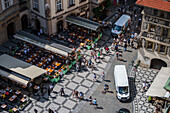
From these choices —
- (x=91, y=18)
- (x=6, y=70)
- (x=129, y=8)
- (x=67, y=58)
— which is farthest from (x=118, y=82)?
(x=129, y=8)

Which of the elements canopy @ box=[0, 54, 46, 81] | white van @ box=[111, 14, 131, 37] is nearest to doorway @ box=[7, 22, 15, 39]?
canopy @ box=[0, 54, 46, 81]

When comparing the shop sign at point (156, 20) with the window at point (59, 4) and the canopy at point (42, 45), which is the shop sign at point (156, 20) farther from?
the window at point (59, 4)

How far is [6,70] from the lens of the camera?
50.0 meters

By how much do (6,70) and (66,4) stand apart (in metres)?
20.4

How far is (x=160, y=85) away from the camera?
4669 cm

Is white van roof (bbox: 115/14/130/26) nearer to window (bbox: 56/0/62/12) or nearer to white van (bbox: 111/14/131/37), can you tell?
white van (bbox: 111/14/131/37)

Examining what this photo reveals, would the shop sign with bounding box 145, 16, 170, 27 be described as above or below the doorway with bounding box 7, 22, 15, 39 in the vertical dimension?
above

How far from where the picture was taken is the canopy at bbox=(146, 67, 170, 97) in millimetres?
44938

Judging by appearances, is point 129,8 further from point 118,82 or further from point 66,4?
point 118,82

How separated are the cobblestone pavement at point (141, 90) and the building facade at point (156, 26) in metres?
4.39

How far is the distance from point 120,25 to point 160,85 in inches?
840

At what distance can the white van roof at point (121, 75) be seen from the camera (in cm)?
4775

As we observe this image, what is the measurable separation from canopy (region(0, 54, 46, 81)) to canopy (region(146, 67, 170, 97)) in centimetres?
1823

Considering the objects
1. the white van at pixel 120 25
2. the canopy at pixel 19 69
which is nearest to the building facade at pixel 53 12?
the white van at pixel 120 25
